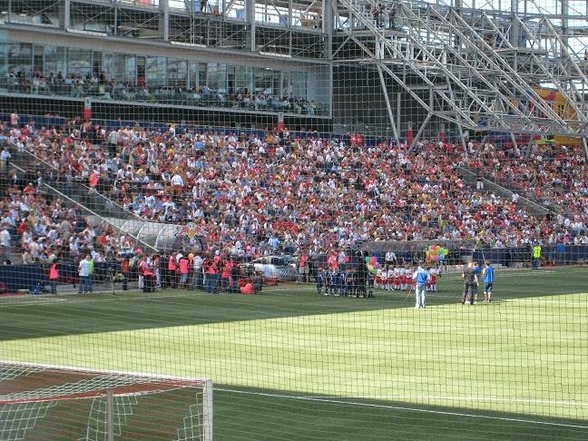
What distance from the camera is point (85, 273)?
29297mm

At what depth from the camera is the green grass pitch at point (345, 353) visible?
546 inches

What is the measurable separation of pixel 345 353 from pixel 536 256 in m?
17.6

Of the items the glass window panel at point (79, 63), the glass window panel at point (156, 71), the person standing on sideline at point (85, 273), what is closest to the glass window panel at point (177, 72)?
the glass window panel at point (156, 71)

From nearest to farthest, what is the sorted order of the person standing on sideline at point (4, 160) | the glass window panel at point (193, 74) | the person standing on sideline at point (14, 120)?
1. the person standing on sideline at point (4, 160)
2. the person standing on sideline at point (14, 120)
3. the glass window panel at point (193, 74)

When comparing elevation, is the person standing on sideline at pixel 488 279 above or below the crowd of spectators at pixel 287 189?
below

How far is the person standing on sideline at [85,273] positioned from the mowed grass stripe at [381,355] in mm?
6392

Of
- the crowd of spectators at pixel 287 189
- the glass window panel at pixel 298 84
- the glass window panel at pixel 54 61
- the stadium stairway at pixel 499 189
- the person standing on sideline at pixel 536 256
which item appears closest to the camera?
the crowd of spectators at pixel 287 189

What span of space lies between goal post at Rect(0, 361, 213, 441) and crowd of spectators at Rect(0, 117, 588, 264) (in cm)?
1679

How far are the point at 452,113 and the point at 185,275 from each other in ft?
53.7

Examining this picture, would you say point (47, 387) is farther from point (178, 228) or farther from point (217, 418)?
point (178, 228)

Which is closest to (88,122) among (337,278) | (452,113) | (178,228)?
(178,228)

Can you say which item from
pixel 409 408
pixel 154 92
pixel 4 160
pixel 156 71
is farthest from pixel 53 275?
pixel 409 408

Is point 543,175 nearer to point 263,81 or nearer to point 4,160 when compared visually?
point 263,81

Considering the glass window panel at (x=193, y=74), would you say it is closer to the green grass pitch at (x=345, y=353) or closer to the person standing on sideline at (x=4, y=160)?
the person standing on sideline at (x=4, y=160)
